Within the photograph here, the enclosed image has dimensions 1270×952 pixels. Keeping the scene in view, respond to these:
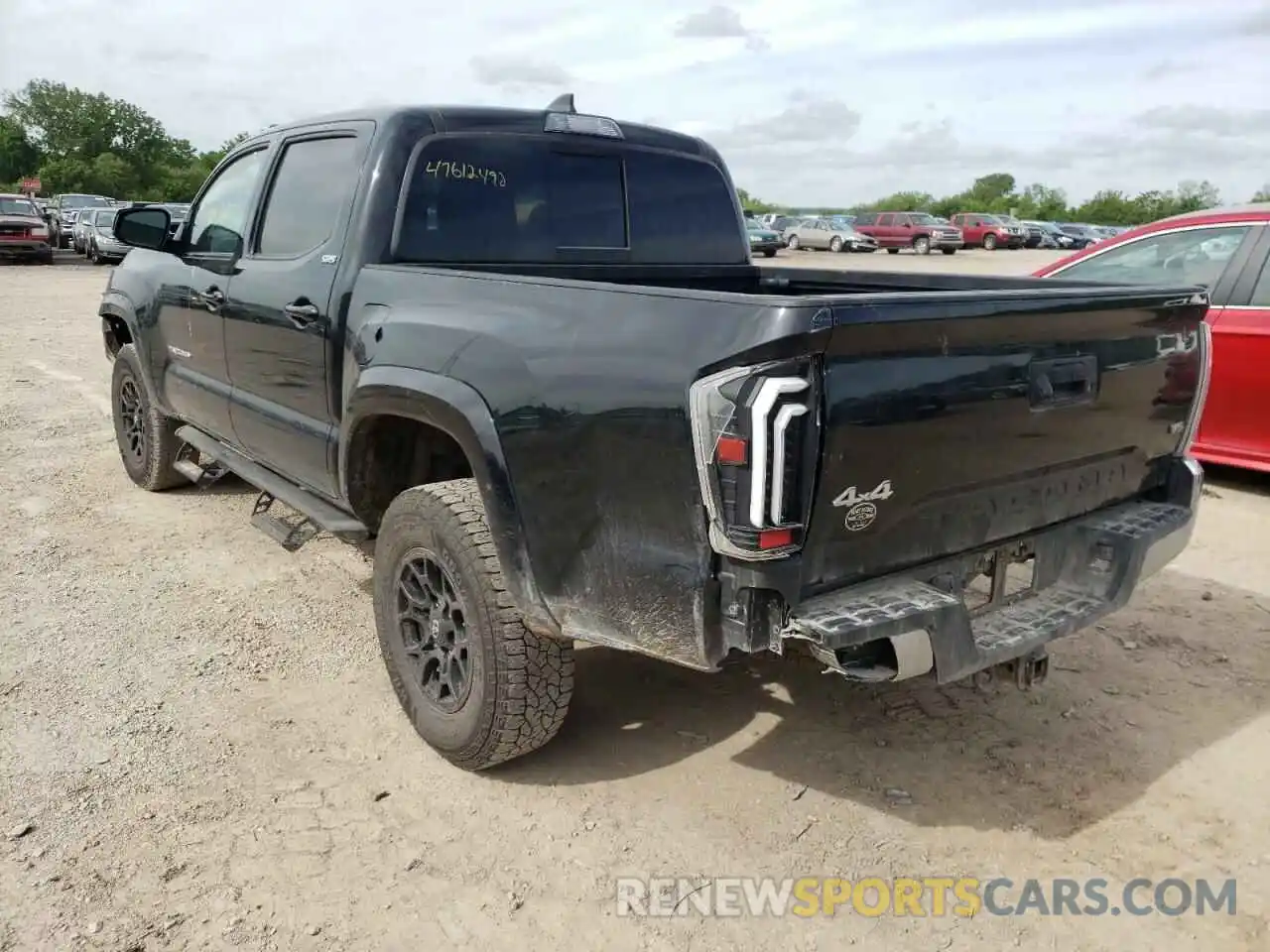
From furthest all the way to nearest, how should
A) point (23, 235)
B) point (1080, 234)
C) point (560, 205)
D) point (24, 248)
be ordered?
point (1080, 234) < point (24, 248) < point (23, 235) < point (560, 205)

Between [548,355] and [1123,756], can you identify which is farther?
[1123,756]

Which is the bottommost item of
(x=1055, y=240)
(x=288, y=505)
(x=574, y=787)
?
(x=574, y=787)

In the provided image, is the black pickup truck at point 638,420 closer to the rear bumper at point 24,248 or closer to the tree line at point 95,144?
the rear bumper at point 24,248

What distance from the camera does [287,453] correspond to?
4020mm

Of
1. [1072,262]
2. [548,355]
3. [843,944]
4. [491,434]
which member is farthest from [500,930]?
[1072,262]

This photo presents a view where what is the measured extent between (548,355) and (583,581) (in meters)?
0.60

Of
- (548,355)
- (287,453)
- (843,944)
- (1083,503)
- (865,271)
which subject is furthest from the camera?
(865,271)

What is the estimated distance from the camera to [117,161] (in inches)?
2328

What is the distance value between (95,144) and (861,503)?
7563 centimetres

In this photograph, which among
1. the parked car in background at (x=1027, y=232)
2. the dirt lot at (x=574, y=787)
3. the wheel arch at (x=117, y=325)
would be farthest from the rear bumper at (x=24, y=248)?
the parked car in background at (x=1027, y=232)

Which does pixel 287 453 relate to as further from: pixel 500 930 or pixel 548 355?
pixel 500 930

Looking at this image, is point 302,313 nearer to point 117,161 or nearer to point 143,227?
point 143,227

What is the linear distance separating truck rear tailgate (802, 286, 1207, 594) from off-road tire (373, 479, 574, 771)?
3.13ft

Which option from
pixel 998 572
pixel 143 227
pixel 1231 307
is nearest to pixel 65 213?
pixel 143 227
